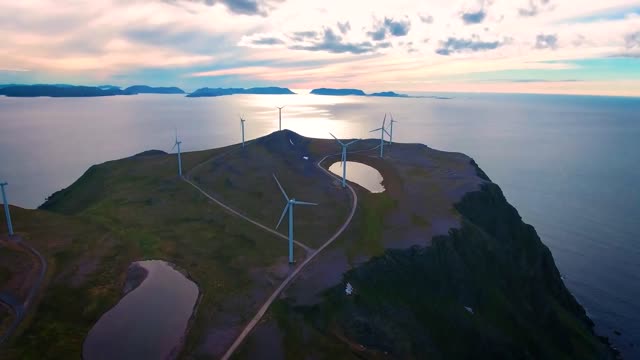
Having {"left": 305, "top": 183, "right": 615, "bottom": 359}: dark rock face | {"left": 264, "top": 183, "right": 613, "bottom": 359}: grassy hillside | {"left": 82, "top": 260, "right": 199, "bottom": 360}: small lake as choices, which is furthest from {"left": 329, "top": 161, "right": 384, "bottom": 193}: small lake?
{"left": 82, "top": 260, "right": 199, "bottom": 360}: small lake

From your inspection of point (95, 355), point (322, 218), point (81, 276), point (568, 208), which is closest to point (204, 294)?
point (95, 355)

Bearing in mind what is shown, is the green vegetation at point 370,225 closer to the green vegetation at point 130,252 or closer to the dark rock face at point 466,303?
the dark rock face at point 466,303

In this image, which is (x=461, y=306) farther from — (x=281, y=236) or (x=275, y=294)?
(x=281, y=236)

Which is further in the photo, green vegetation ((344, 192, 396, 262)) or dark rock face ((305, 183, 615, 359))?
green vegetation ((344, 192, 396, 262))

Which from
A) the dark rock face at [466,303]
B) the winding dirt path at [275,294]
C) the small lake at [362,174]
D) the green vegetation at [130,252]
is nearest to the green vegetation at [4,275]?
the green vegetation at [130,252]

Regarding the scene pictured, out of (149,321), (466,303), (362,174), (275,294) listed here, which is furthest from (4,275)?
(362,174)

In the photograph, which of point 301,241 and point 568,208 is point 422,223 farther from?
point 568,208

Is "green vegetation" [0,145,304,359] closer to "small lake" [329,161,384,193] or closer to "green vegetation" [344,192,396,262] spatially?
"green vegetation" [344,192,396,262]
